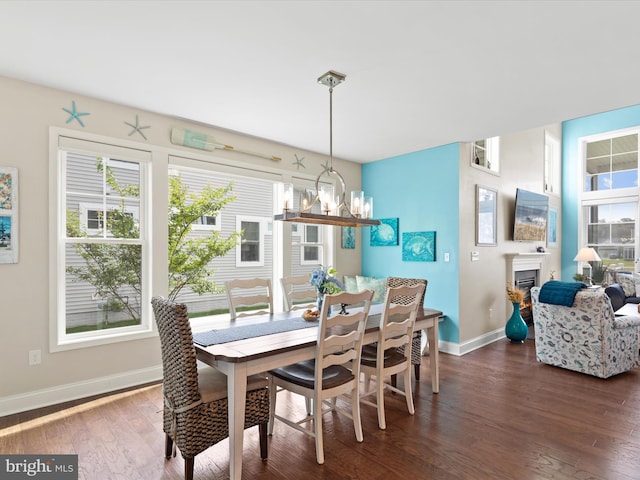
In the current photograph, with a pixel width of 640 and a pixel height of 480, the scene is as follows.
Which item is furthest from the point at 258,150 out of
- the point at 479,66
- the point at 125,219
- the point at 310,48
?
the point at 479,66

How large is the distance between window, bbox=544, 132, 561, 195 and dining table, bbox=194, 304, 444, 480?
20.1ft

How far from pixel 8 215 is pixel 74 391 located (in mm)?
1571

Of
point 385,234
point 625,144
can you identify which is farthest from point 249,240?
point 625,144

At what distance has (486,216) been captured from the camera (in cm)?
505

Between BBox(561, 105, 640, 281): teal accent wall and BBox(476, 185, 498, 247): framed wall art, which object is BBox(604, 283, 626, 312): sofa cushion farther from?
BBox(476, 185, 498, 247): framed wall art

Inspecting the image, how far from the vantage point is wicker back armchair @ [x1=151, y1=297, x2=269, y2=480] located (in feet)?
6.56

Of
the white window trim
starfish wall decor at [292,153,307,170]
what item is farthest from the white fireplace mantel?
starfish wall decor at [292,153,307,170]

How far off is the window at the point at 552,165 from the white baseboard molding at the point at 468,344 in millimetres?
3624

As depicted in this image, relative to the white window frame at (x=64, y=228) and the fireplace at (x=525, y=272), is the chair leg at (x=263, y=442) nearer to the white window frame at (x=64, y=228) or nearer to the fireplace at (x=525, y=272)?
the white window frame at (x=64, y=228)

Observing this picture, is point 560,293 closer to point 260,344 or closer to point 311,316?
point 311,316

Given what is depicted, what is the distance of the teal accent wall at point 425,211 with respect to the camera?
4.61 m

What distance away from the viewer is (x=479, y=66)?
2715mm

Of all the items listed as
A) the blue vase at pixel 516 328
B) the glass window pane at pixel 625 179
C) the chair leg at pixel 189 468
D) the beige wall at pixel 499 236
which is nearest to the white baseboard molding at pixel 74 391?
the chair leg at pixel 189 468

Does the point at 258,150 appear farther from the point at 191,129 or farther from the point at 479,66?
the point at 479,66
